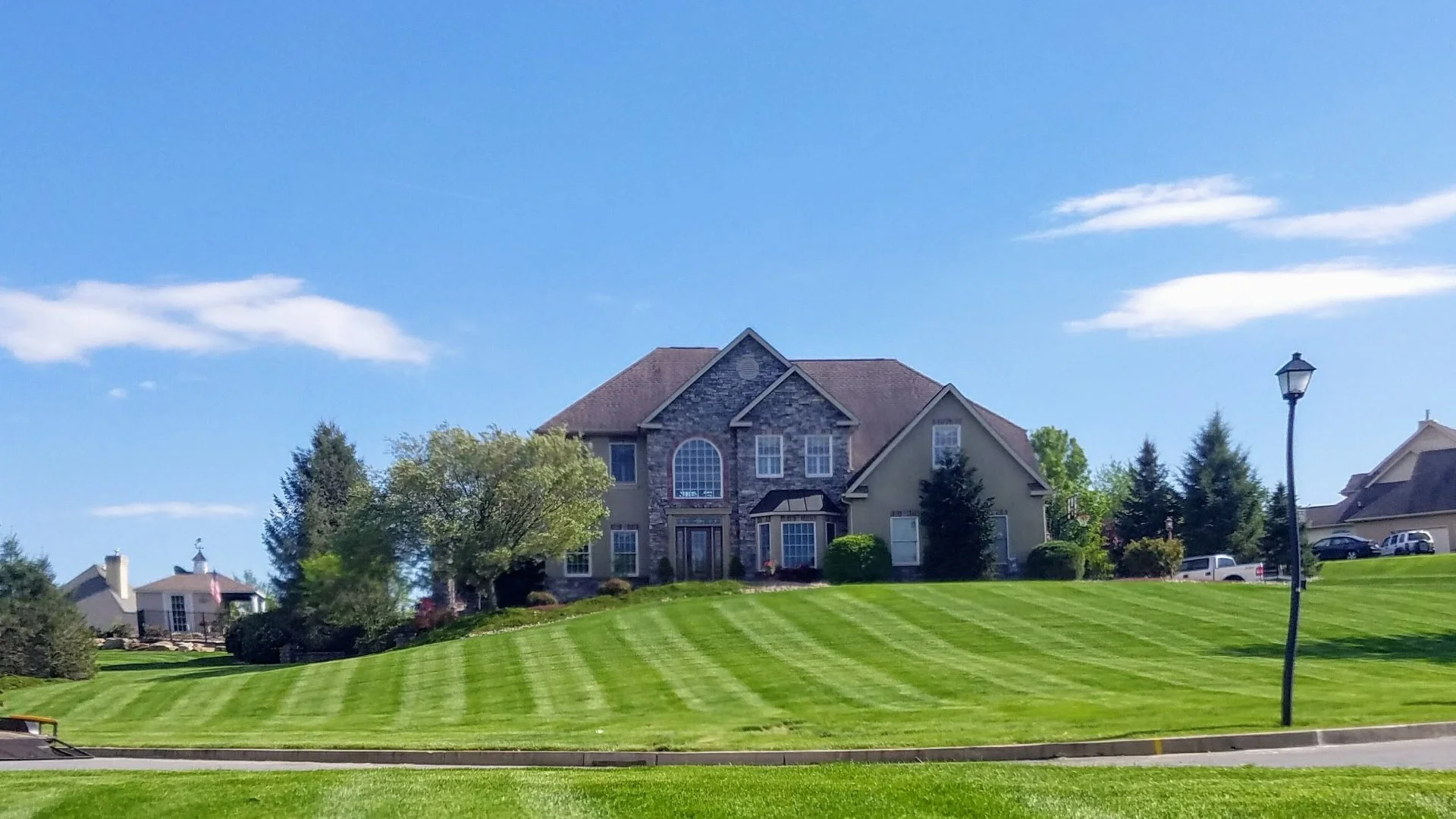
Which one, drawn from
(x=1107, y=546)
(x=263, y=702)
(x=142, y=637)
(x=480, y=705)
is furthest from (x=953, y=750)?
(x=142, y=637)

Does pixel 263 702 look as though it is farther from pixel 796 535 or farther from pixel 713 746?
pixel 796 535

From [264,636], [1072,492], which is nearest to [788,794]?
[264,636]

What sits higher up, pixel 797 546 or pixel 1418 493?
pixel 1418 493

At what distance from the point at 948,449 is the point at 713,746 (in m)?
31.0

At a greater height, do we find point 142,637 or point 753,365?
point 753,365

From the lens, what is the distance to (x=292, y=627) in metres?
48.2

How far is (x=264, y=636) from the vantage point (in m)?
48.7

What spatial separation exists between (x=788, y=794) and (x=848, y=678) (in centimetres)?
1496

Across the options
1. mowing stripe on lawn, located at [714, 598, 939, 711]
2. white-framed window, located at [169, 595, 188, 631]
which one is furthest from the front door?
white-framed window, located at [169, 595, 188, 631]

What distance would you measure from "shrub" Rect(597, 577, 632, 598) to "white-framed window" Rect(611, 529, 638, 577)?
159 inches

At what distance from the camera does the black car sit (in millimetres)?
64625

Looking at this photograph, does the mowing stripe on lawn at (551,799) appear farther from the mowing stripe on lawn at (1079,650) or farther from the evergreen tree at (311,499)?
the evergreen tree at (311,499)

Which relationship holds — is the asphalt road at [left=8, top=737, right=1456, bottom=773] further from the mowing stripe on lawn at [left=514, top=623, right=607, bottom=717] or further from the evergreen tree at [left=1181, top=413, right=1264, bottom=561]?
the evergreen tree at [left=1181, top=413, right=1264, bottom=561]

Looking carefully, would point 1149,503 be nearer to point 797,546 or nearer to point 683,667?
point 797,546
